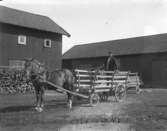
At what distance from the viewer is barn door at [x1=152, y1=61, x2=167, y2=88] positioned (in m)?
27.4

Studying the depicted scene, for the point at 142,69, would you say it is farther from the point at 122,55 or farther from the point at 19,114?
the point at 19,114

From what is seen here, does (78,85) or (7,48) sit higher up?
(7,48)

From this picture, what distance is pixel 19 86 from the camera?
18.8 meters

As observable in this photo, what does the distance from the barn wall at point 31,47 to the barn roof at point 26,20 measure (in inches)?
21.4

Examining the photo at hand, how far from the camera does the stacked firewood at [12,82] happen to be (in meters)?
18.1

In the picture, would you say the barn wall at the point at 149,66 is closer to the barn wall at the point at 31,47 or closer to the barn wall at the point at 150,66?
the barn wall at the point at 150,66

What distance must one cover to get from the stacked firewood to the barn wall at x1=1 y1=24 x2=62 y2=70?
12.8ft

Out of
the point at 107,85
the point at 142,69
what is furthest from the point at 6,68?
the point at 142,69

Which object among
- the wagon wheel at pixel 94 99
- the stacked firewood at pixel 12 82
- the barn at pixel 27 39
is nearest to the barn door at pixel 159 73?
the barn at pixel 27 39

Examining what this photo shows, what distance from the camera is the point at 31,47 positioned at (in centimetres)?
2452

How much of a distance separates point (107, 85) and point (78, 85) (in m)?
2.00

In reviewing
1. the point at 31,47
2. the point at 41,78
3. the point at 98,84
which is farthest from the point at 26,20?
the point at 41,78

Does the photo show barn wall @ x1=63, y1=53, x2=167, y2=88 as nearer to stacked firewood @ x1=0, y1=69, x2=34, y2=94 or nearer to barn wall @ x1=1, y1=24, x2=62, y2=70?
barn wall @ x1=1, y1=24, x2=62, y2=70

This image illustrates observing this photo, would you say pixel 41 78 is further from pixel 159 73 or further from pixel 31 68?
pixel 159 73
